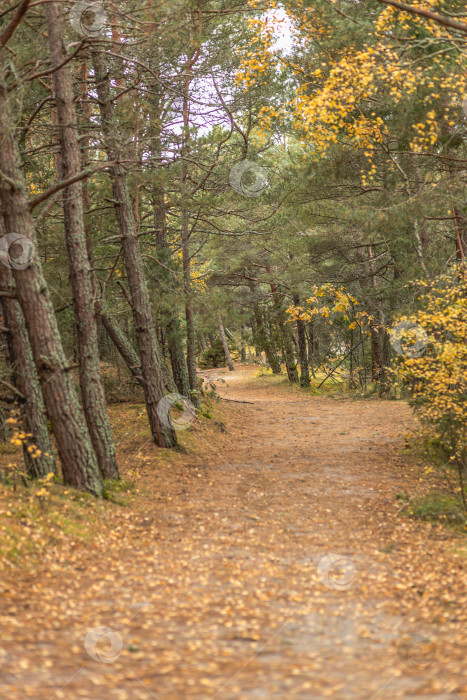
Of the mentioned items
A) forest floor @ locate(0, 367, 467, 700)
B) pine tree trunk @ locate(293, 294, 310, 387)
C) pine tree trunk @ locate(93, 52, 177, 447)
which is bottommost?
forest floor @ locate(0, 367, 467, 700)

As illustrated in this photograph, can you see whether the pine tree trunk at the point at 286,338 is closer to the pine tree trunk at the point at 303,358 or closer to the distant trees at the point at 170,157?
the pine tree trunk at the point at 303,358

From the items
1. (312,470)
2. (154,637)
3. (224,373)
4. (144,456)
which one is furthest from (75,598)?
(224,373)

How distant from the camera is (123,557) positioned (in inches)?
251

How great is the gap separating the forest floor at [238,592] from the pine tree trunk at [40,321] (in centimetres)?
84

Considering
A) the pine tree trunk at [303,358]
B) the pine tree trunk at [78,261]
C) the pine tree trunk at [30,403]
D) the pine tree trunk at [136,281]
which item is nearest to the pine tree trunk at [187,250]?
the pine tree trunk at [136,281]

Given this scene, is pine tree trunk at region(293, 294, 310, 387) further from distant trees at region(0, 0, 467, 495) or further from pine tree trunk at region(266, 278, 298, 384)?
distant trees at region(0, 0, 467, 495)

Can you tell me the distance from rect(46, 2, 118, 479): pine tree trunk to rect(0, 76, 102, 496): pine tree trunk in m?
0.95

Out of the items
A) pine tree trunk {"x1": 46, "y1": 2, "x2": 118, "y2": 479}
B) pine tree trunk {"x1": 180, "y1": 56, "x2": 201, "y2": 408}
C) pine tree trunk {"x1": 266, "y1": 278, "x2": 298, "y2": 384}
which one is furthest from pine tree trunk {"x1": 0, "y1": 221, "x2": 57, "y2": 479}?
pine tree trunk {"x1": 266, "y1": 278, "x2": 298, "y2": 384}

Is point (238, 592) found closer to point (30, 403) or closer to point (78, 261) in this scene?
point (30, 403)

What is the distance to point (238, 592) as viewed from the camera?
219 inches

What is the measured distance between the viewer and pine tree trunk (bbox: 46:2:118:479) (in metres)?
7.93

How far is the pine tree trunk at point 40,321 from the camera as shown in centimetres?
689

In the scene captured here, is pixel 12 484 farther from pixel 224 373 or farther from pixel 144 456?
pixel 224 373

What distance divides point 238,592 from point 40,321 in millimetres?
3795
